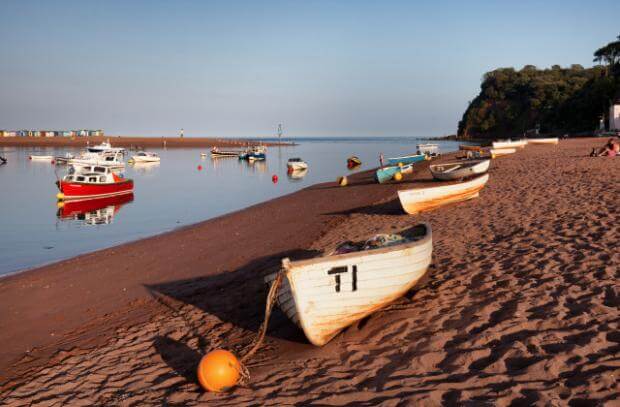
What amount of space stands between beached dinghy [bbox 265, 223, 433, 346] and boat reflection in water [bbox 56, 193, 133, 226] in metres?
19.5

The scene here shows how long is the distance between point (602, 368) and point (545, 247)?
16.7ft

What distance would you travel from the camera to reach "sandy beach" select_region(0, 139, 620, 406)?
17.1 feet

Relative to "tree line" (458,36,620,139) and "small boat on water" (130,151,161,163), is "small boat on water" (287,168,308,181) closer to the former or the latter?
"small boat on water" (130,151,161,163)

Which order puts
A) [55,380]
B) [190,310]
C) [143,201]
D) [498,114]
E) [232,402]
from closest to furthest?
[232,402], [55,380], [190,310], [143,201], [498,114]

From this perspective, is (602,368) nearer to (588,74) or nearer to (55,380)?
(55,380)

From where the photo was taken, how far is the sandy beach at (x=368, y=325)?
5215 millimetres

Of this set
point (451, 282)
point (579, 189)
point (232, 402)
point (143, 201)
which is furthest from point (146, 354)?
point (143, 201)

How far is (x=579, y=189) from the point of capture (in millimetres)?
15328

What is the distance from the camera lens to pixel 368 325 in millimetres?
7176

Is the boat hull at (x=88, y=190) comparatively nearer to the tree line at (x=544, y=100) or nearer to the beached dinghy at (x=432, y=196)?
the beached dinghy at (x=432, y=196)

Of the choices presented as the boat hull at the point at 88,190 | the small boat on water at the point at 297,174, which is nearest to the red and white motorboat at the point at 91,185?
the boat hull at the point at 88,190

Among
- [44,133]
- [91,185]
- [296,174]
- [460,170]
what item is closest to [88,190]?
[91,185]

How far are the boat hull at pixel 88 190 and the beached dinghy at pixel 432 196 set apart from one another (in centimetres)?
2219

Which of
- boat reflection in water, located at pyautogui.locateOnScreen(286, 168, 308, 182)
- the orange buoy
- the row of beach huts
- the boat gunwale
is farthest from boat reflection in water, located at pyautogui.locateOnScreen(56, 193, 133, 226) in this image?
the row of beach huts
